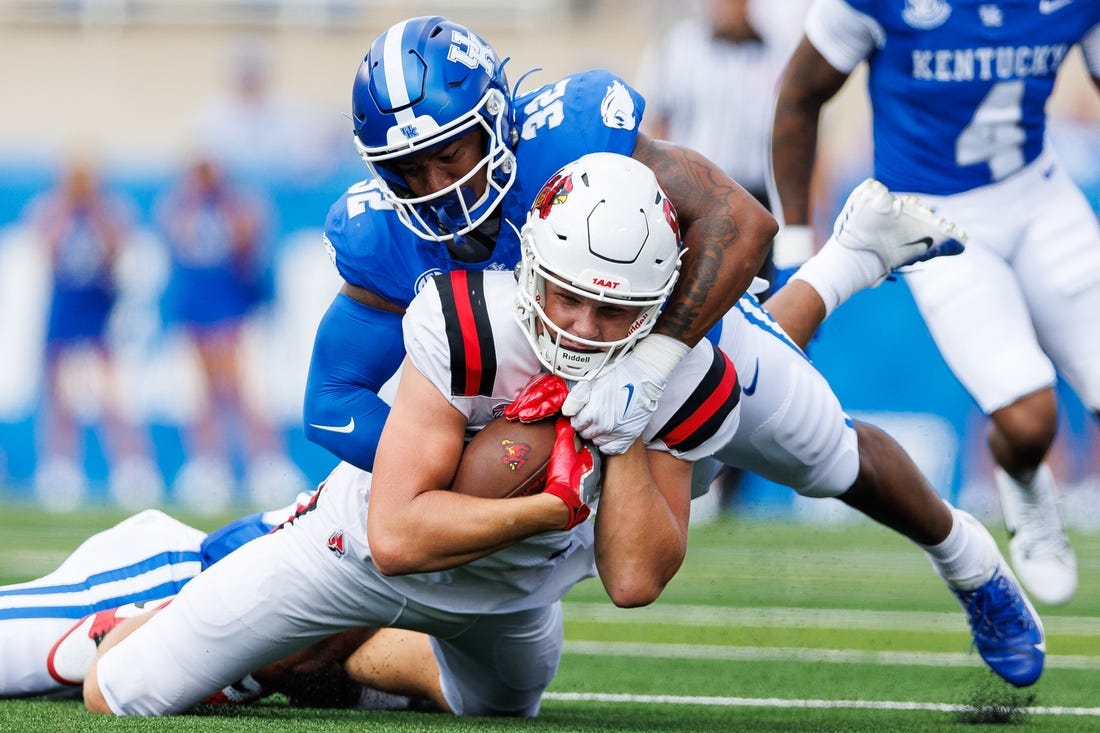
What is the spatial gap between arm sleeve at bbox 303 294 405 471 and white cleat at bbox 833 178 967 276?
1331 mm

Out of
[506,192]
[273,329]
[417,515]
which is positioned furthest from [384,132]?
[273,329]

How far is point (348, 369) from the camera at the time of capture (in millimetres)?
3906

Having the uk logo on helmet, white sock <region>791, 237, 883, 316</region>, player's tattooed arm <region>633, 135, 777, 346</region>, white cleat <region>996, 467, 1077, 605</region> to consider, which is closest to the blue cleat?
white sock <region>791, 237, 883, 316</region>

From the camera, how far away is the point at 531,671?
3809 millimetres

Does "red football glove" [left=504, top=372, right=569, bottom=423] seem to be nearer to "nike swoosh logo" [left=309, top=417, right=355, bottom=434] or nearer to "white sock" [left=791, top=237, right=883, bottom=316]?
"nike swoosh logo" [left=309, top=417, right=355, bottom=434]

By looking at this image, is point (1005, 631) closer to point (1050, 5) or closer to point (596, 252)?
point (596, 252)

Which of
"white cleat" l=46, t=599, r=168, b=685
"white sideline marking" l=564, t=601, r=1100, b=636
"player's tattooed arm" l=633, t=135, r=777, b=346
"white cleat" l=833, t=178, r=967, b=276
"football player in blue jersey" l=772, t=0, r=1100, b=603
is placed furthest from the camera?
"white sideline marking" l=564, t=601, r=1100, b=636

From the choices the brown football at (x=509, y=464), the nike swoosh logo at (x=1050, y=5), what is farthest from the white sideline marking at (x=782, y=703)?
the nike swoosh logo at (x=1050, y=5)

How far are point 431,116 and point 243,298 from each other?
7.00 meters

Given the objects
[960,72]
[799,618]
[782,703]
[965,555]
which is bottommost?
[799,618]

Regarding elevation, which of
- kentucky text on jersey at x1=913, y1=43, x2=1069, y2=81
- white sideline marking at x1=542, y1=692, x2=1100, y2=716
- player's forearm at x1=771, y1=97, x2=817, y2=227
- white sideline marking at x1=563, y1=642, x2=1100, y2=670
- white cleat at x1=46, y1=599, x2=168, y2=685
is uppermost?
kentucky text on jersey at x1=913, y1=43, x2=1069, y2=81

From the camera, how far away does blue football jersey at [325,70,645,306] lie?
3594mm

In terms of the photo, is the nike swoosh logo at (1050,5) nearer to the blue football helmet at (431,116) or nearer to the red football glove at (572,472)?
the blue football helmet at (431,116)

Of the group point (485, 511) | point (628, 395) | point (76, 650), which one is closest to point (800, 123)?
point (628, 395)
